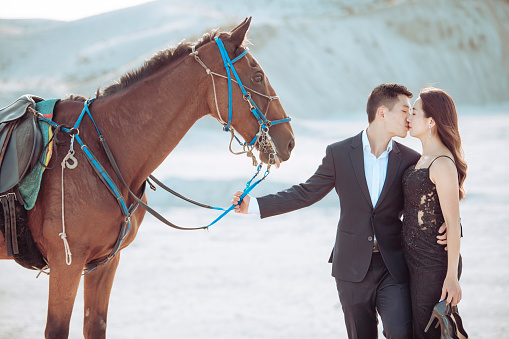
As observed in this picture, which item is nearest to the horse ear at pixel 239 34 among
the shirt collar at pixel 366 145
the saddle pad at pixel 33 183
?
the shirt collar at pixel 366 145

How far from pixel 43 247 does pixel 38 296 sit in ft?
13.8

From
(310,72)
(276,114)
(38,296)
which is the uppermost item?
(310,72)

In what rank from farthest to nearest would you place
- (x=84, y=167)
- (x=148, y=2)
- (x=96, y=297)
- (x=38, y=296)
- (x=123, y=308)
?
(x=148, y=2)
(x=38, y=296)
(x=123, y=308)
(x=96, y=297)
(x=84, y=167)

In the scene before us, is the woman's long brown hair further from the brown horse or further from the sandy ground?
the sandy ground

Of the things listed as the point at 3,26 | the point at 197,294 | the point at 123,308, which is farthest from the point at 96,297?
the point at 3,26

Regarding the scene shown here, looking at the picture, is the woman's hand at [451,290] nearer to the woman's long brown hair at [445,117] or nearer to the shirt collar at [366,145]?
the woman's long brown hair at [445,117]

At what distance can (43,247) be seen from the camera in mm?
3576

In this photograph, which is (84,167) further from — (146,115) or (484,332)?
(484,332)

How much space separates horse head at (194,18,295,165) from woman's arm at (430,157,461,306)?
3.15 ft

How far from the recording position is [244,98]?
363 centimetres

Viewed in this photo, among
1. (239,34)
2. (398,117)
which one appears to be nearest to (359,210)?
(398,117)

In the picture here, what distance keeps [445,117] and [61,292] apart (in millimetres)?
2645

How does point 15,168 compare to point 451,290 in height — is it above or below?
above

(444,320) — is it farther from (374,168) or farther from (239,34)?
(239,34)
